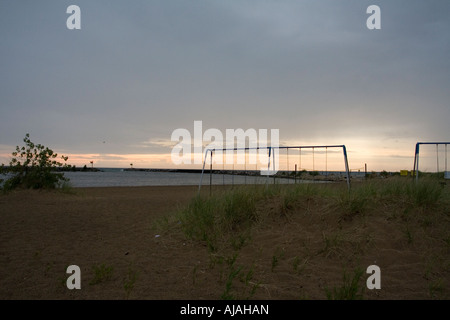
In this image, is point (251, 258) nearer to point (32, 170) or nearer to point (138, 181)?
point (32, 170)

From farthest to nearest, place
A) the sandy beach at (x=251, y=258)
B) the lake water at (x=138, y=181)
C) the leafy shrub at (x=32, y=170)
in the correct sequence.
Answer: the lake water at (x=138, y=181), the leafy shrub at (x=32, y=170), the sandy beach at (x=251, y=258)

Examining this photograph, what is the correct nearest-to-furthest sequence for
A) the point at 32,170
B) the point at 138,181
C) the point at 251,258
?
the point at 251,258 < the point at 32,170 < the point at 138,181

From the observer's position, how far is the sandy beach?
3.90 m

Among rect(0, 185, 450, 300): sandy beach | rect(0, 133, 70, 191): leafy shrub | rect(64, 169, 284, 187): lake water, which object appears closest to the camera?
rect(0, 185, 450, 300): sandy beach

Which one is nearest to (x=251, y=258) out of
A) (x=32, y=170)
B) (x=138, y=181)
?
(x=32, y=170)

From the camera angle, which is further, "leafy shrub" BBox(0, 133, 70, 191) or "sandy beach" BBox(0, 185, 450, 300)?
"leafy shrub" BBox(0, 133, 70, 191)

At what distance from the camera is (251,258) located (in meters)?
5.09

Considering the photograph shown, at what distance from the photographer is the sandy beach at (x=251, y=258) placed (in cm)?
390

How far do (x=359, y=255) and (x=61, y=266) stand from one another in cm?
505

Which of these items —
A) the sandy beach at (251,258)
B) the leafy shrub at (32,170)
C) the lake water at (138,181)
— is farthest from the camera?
the lake water at (138,181)

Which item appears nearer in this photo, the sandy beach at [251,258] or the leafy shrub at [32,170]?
the sandy beach at [251,258]

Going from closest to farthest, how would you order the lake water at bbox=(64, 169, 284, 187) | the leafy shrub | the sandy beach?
the sandy beach → the leafy shrub → the lake water at bbox=(64, 169, 284, 187)
